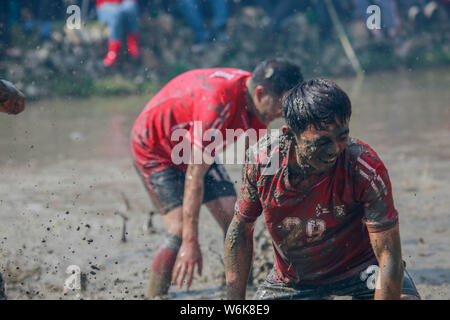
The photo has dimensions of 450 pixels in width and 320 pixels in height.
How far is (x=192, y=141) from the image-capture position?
12.0 ft

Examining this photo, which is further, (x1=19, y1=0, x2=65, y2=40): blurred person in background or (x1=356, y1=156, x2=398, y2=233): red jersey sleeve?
(x1=19, y1=0, x2=65, y2=40): blurred person in background

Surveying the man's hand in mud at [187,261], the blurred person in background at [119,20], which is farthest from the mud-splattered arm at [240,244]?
A: the blurred person in background at [119,20]

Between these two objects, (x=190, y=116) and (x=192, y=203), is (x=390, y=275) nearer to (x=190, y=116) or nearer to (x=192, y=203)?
(x=192, y=203)

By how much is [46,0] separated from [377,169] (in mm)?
11275

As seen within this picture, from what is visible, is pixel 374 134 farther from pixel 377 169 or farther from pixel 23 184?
pixel 377 169

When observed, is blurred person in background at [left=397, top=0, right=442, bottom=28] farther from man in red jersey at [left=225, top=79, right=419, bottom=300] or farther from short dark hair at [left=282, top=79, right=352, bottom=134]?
short dark hair at [left=282, top=79, right=352, bottom=134]

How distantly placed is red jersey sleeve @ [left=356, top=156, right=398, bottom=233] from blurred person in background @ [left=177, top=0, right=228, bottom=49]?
34.0ft

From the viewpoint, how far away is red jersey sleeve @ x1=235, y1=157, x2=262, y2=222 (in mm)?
2695

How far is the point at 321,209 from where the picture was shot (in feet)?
8.90

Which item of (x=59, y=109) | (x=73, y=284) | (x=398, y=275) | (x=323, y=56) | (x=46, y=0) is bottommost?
(x=73, y=284)

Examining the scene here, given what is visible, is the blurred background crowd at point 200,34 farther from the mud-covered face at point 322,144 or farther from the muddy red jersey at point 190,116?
the mud-covered face at point 322,144

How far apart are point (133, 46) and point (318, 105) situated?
393 inches

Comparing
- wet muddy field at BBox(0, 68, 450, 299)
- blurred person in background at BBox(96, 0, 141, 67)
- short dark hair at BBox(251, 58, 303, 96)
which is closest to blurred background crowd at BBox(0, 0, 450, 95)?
blurred person in background at BBox(96, 0, 141, 67)
